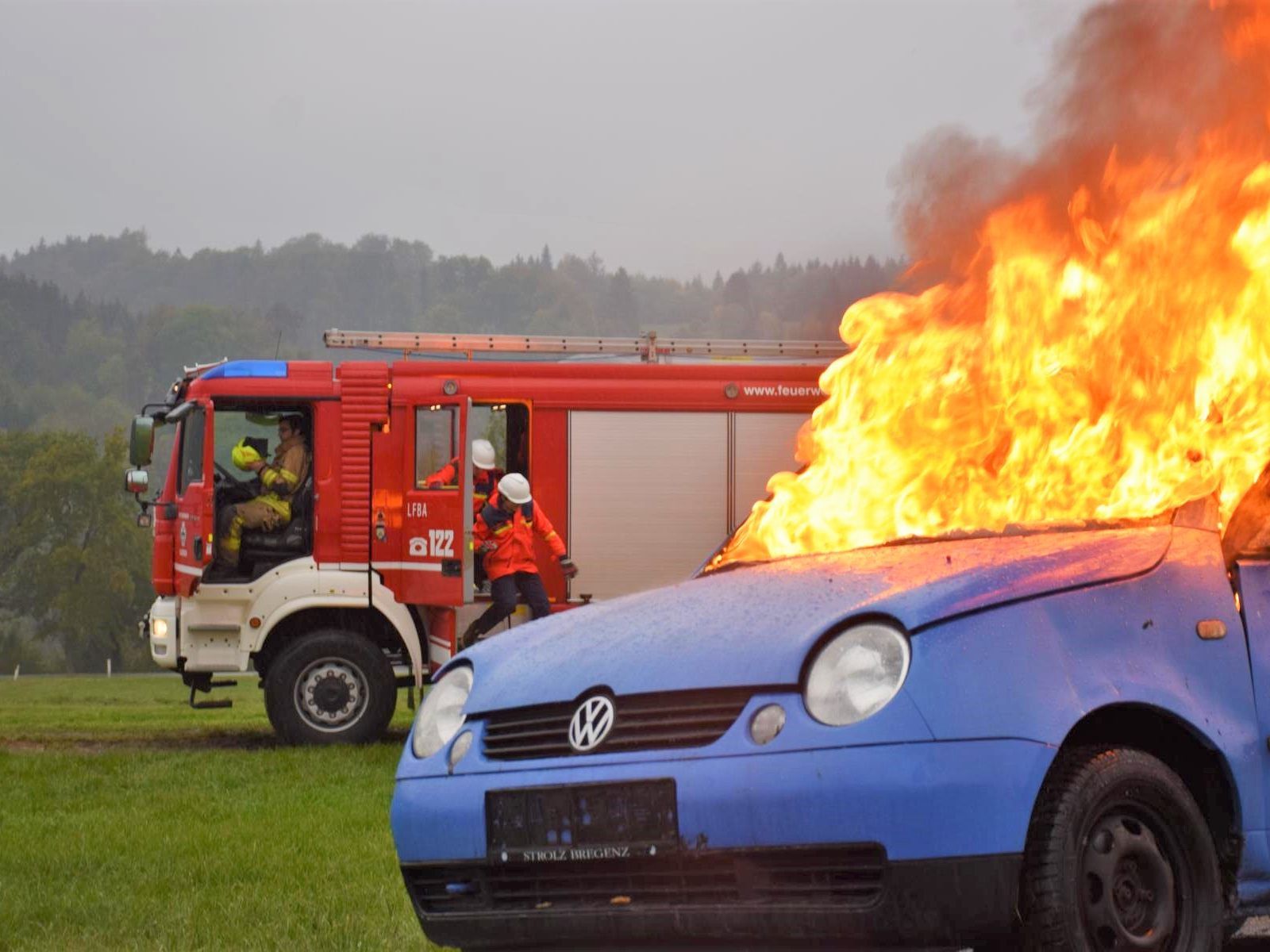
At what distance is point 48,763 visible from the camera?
539 inches

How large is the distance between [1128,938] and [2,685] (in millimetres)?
39252

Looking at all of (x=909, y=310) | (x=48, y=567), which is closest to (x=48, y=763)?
(x=909, y=310)

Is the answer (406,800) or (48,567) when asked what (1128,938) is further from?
(48,567)

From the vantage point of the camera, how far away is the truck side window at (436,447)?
1602 cm

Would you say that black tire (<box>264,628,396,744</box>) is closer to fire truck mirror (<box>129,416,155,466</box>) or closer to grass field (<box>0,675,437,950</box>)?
grass field (<box>0,675,437,950</box>)

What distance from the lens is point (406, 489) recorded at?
53.1ft

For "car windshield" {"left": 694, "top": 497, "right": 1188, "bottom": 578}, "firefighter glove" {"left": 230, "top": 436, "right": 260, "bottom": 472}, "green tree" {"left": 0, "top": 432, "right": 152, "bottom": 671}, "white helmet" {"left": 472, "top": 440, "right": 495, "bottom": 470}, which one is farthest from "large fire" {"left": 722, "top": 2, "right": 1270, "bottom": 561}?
"green tree" {"left": 0, "top": 432, "right": 152, "bottom": 671}

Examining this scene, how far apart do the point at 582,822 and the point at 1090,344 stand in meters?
2.68

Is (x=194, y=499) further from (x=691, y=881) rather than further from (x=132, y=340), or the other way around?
(x=132, y=340)

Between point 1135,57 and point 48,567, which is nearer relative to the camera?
point 1135,57

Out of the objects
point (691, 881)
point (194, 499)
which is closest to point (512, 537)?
point (194, 499)

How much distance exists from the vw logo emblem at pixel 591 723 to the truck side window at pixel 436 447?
11078 millimetres

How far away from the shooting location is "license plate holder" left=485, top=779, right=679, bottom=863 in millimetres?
4660

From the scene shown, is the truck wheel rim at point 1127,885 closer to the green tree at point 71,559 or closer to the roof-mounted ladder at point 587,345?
the roof-mounted ladder at point 587,345
